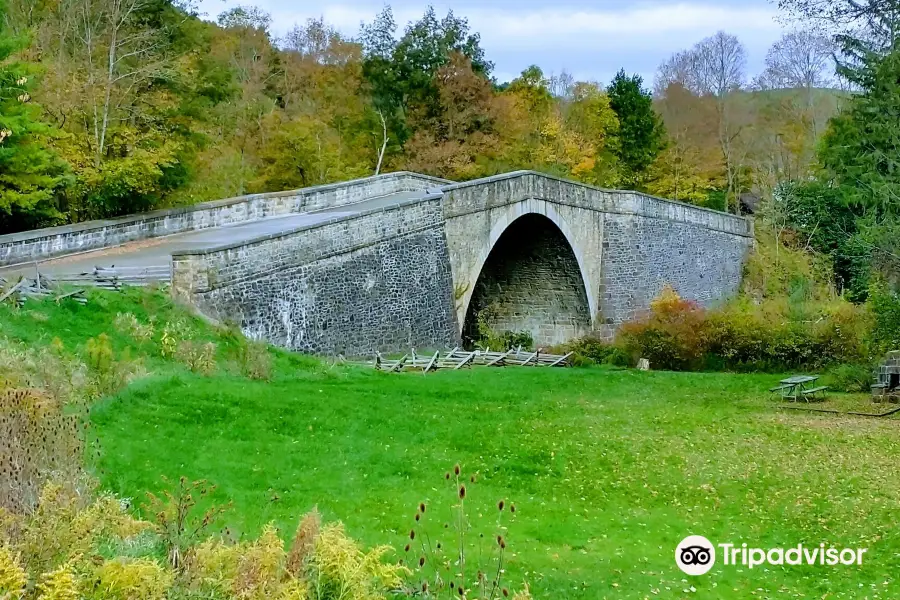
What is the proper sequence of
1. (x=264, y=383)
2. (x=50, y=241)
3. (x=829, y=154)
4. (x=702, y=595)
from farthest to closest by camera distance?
(x=829, y=154)
(x=50, y=241)
(x=264, y=383)
(x=702, y=595)

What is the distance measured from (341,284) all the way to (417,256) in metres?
3.29

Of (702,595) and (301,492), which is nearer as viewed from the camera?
(702,595)

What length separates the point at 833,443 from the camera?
13.1m

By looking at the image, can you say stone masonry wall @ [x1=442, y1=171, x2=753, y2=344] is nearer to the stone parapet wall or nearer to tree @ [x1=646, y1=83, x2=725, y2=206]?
the stone parapet wall

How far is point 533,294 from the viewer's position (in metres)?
31.1

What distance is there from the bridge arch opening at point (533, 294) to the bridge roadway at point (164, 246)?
505 centimetres

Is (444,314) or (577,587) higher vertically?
(444,314)

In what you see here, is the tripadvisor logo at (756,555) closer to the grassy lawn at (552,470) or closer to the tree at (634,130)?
the grassy lawn at (552,470)

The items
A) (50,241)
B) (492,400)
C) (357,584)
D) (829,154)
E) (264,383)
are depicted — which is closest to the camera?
(357,584)

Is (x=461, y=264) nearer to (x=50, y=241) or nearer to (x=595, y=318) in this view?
(x=595, y=318)

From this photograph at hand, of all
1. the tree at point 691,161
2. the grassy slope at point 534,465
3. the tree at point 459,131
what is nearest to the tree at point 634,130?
the tree at point 691,161

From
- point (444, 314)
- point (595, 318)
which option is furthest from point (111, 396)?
point (595, 318)

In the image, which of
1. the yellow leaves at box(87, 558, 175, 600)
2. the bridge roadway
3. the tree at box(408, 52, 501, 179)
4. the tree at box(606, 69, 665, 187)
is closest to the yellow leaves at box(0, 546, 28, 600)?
the yellow leaves at box(87, 558, 175, 600)

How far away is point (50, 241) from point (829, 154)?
2611 centimetres
